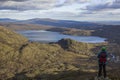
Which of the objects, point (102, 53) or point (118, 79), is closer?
point (102, 53)

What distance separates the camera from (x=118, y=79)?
50.8 metres

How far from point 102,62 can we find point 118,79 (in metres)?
8.65

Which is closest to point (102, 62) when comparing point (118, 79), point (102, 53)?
point (102, 53)

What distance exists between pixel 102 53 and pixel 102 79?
5.91m

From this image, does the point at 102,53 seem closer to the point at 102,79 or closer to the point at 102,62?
the point at 102,62

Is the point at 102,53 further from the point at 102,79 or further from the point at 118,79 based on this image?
the point at 118,79

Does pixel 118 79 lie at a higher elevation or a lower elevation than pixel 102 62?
lower

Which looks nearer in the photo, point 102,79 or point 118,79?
point 102,79

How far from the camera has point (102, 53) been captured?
43219 mm

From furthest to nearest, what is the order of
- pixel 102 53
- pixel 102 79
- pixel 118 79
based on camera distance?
pixel 118 79
pixel 102 79
pixel 102 53

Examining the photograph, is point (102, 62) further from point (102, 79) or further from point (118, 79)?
point (118, 79)

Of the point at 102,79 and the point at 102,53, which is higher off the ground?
the point at 102,53

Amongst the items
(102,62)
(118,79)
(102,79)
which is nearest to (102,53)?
(102,62)

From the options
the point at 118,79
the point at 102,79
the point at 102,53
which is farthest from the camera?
the point at 118,79
